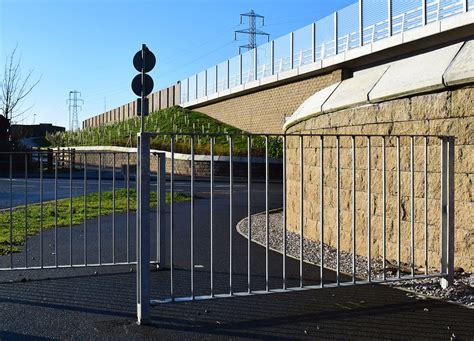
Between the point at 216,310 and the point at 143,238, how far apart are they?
987 mm

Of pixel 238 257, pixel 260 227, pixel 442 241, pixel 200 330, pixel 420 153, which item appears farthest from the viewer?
pixel 260 227

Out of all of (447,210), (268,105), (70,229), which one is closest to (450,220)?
(447,210)

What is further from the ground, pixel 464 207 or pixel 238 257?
pixel 464 207

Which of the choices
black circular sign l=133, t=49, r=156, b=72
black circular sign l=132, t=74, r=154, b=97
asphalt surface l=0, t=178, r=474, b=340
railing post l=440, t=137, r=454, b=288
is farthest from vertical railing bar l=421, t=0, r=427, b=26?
railing post l=440, t=137, r=454, b=288

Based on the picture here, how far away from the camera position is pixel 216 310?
5320 millimetres

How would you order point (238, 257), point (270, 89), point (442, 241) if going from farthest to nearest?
point (270, 89) < point (238, 257) < point (442, 241)

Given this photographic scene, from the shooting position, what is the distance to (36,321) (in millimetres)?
4965

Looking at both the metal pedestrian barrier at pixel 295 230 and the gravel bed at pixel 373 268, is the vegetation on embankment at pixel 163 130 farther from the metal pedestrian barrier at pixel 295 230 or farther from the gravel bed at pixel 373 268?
the gravel bed at pixel 373 268

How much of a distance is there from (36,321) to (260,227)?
6.85m

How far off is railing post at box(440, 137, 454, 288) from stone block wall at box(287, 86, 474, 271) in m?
0.28

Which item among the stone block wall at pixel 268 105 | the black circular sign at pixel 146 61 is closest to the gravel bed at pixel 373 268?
the black circular sign at pixel 146 61

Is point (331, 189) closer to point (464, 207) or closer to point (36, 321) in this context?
point (464, 207)

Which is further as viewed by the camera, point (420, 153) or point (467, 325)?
point (420, 153)

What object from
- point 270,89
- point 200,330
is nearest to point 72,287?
point 200,330
